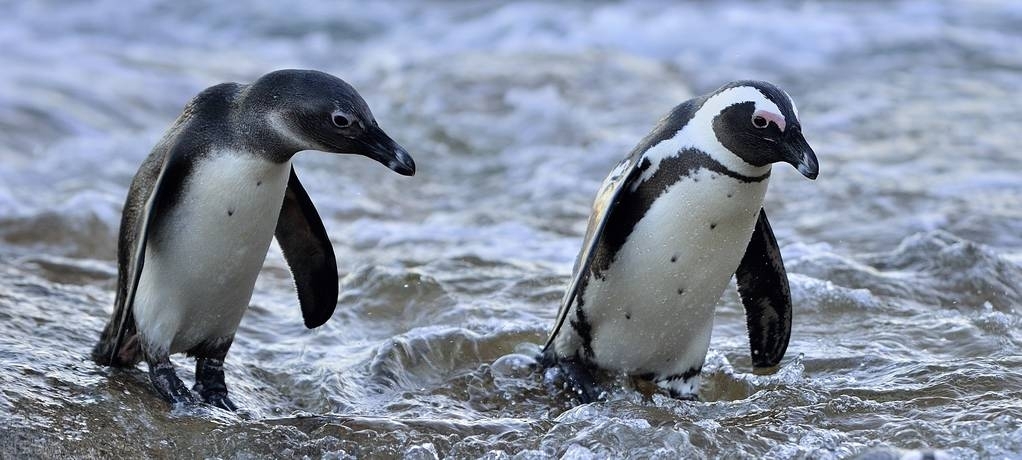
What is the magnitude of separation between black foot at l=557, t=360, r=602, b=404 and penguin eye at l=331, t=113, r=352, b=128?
118cm

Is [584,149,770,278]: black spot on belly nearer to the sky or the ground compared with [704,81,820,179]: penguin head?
nearer to the ground

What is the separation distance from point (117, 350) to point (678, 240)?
1.73 m

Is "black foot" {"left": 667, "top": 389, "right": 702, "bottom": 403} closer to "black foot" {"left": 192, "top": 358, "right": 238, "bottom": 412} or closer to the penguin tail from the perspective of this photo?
"black foot" {"left": 192, "top": 358, "right": 238, "bottom": 412}

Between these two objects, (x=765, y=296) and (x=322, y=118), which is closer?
(x=322, y=118)

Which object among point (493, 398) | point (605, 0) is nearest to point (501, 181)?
point (493, 398)

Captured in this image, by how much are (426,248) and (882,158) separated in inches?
132

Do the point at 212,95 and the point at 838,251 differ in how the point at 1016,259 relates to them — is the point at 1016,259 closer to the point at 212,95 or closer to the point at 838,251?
the point at 838,251

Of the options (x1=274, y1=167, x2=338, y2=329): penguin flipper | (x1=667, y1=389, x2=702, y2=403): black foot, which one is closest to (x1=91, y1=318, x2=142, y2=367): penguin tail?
(x1=274, y1=167, x2=338, y2=329): penguin flipper

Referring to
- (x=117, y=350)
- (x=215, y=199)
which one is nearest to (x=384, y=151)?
(x=215, y=199)

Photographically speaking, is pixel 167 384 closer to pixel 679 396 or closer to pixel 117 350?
pixel 117 350

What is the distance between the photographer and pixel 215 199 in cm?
363

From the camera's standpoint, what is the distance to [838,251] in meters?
6.25

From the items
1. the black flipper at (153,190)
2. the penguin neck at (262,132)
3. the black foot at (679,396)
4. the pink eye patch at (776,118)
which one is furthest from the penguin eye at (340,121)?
the black foot at (679,396)

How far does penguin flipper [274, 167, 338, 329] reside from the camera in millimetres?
4148
